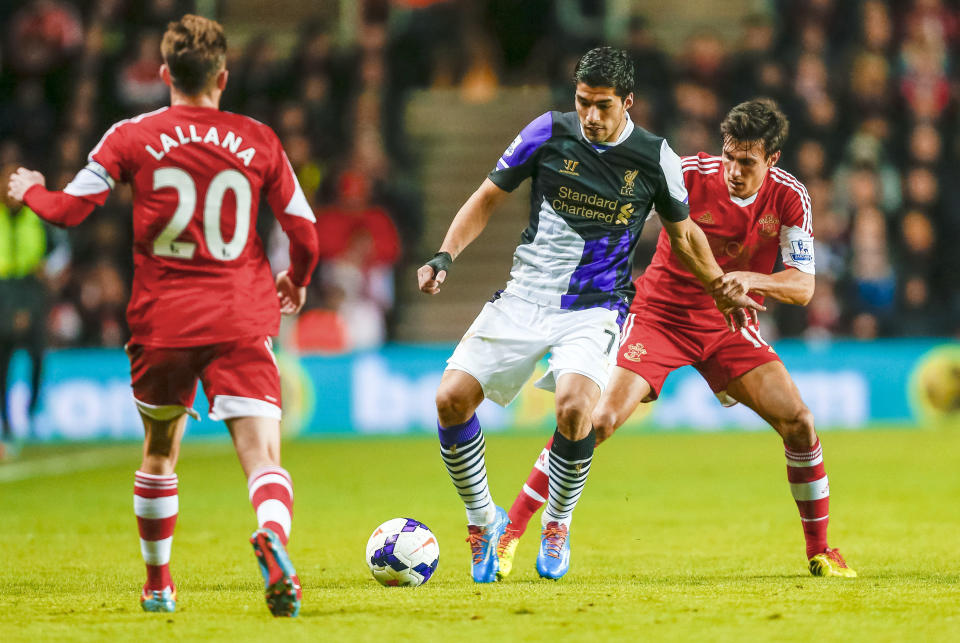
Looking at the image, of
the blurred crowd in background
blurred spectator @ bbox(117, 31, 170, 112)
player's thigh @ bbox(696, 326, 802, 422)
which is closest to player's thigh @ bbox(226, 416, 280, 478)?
player's thigh @ bbox(696, 326, 802, 422)

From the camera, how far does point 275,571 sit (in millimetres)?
4613

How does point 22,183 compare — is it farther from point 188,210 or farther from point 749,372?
point 749,372

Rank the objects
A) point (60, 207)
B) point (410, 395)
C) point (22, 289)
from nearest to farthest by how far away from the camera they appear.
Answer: point (60, 207) → point (22, 289) → point (410, 395)

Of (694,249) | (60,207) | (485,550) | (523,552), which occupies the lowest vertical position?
(523,552)

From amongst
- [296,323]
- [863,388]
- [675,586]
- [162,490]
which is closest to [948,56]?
[863,388]

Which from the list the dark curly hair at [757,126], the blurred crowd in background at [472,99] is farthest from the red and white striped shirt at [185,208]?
the blurred crowd in background at [472,99]

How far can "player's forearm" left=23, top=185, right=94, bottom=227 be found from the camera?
4797mm

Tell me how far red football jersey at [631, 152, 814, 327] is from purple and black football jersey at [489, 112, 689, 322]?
477 mm

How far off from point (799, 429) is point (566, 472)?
1.14 m

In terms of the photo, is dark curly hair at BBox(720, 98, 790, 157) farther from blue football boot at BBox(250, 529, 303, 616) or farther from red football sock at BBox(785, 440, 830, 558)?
blue football boot at BBox(250, 529, 303, 616)

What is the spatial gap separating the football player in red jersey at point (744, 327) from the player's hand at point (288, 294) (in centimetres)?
145

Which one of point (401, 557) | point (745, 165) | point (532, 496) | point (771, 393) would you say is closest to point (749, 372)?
point (771, 393)

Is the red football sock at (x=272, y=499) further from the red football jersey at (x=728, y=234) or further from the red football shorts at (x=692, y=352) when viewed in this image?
the red football jersey at (x=728, y=234)

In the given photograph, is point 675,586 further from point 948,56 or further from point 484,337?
point 948,56
